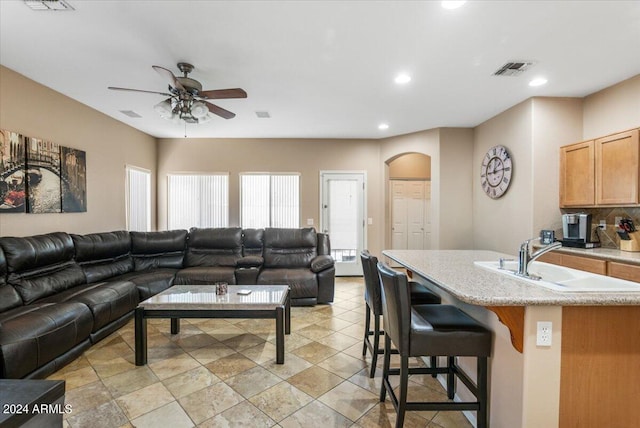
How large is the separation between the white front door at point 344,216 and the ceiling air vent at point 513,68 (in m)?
3.13

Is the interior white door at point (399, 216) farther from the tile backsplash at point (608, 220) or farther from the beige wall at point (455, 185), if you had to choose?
the tile backsplash at point (608, 220)

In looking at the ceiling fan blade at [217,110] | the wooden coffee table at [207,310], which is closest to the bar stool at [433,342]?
the wooden coffee table at [207,310]

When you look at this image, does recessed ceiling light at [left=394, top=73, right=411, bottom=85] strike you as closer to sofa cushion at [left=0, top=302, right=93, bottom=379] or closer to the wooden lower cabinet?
the wooden lower cabinet

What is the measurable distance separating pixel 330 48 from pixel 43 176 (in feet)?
11.9

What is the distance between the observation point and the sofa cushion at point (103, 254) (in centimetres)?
353

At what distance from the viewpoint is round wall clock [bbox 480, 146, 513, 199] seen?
13.5 feet

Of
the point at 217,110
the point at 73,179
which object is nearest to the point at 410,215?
the point at 217,110

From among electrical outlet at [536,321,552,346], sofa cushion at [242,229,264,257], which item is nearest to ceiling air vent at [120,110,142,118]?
sofa cushion at [242,229,264,257]

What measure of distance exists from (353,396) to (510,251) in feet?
10.5

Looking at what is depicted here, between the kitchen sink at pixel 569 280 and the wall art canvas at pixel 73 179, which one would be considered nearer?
the kitchen sink at pixel 569 280

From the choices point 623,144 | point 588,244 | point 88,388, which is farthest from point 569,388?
point 88,388

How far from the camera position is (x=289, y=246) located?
15.8ft

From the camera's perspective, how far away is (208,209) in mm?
5945

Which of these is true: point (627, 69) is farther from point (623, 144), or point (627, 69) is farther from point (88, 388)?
point (88, 388)
